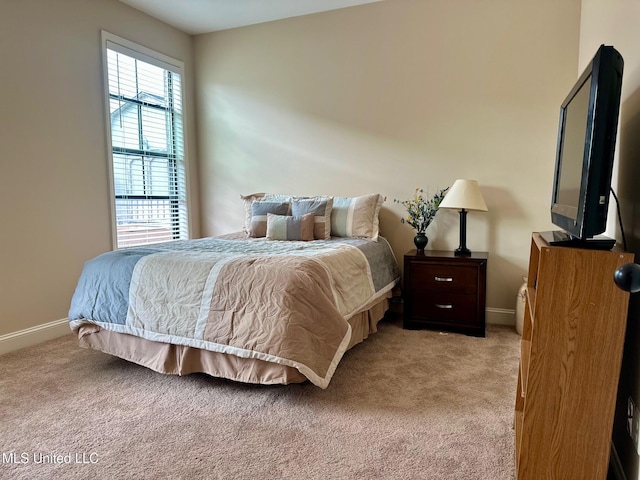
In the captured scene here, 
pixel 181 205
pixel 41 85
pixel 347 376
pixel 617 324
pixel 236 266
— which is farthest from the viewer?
pixel 181 205

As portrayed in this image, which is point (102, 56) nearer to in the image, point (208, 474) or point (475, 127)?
point (475, 127)

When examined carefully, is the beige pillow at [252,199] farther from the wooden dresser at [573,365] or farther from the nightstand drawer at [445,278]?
the wooden dresser at [573,365]

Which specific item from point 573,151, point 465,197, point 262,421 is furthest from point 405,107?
point 262,421

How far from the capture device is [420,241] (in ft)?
11.1

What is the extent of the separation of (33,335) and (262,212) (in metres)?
1.93

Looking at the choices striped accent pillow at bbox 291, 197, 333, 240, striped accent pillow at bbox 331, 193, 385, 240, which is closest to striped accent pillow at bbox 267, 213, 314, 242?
striped accent pillow at bbox 291, 197, 333, 240

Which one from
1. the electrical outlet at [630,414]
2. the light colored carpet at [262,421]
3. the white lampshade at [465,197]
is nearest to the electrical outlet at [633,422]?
the electrical outlet at [630,414]

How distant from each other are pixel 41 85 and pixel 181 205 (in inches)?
65.0

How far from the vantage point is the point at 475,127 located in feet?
11.1

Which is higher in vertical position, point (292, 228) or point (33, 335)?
point (292, 228)

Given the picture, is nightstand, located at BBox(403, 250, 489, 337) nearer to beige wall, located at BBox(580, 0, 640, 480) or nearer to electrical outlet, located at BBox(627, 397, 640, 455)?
beige wall, located at BBox(580, 0, 640, 480)

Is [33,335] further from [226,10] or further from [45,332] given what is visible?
[226,10]

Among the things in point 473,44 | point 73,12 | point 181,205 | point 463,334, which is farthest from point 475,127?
point 73,12

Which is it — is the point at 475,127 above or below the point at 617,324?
above
